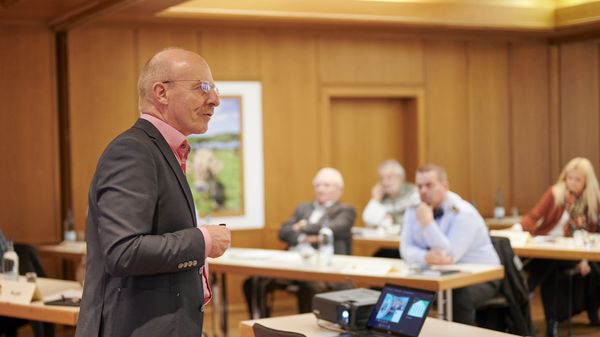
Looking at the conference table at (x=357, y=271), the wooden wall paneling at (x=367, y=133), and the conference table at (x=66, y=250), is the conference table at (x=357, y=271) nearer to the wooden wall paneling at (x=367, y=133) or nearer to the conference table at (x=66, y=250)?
the conference table at (x=66, y=250)

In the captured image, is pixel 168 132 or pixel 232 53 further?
pixel 232 53

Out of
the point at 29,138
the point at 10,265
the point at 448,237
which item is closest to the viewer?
the point at 10,265

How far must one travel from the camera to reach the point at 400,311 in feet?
12.2

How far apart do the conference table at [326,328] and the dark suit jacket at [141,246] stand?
1423 millimetres

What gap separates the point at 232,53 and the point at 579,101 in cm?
412

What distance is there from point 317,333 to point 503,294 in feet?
8.42

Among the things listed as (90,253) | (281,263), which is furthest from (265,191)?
(90,253)

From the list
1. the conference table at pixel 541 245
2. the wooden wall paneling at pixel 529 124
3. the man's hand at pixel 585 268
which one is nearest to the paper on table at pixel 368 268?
the conference table at pixel 541 245

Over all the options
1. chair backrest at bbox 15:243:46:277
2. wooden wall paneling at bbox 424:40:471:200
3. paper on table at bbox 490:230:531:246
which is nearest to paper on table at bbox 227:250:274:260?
chair backrest at bbox 15:243:46:277

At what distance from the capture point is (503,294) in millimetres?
6086

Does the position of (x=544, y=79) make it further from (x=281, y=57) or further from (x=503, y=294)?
(x=503, y=294)

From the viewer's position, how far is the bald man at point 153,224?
7.64 ft

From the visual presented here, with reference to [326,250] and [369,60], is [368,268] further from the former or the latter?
[369,60]

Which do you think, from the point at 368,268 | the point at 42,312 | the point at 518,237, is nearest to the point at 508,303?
the point at 368,268
